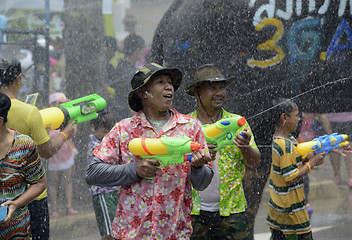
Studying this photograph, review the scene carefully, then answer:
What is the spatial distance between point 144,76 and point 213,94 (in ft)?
2.75

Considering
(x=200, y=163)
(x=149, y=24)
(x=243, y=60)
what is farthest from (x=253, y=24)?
(x=149, y=24)

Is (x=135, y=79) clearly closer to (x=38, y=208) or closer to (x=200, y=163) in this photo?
(x=200, y=163)

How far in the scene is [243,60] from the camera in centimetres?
475

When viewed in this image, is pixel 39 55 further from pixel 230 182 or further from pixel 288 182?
pixel 230 182

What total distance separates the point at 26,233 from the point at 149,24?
677 centimetres

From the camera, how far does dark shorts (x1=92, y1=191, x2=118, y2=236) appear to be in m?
4.56

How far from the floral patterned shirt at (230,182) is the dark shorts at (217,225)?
0.04 meters

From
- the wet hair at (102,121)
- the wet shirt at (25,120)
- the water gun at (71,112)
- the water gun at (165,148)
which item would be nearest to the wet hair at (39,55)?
the wet hair at (102,121)

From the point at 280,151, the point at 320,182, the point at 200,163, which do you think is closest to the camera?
the point at 200,163

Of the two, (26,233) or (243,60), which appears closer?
(26,233)

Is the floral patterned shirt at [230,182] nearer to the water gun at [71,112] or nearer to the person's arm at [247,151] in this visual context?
the person's arm at [247,151]

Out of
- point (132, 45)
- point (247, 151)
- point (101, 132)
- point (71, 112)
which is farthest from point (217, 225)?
point (132, 45)

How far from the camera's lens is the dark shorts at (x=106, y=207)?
180 inches

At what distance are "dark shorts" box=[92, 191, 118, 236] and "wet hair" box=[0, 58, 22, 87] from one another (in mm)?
1216
